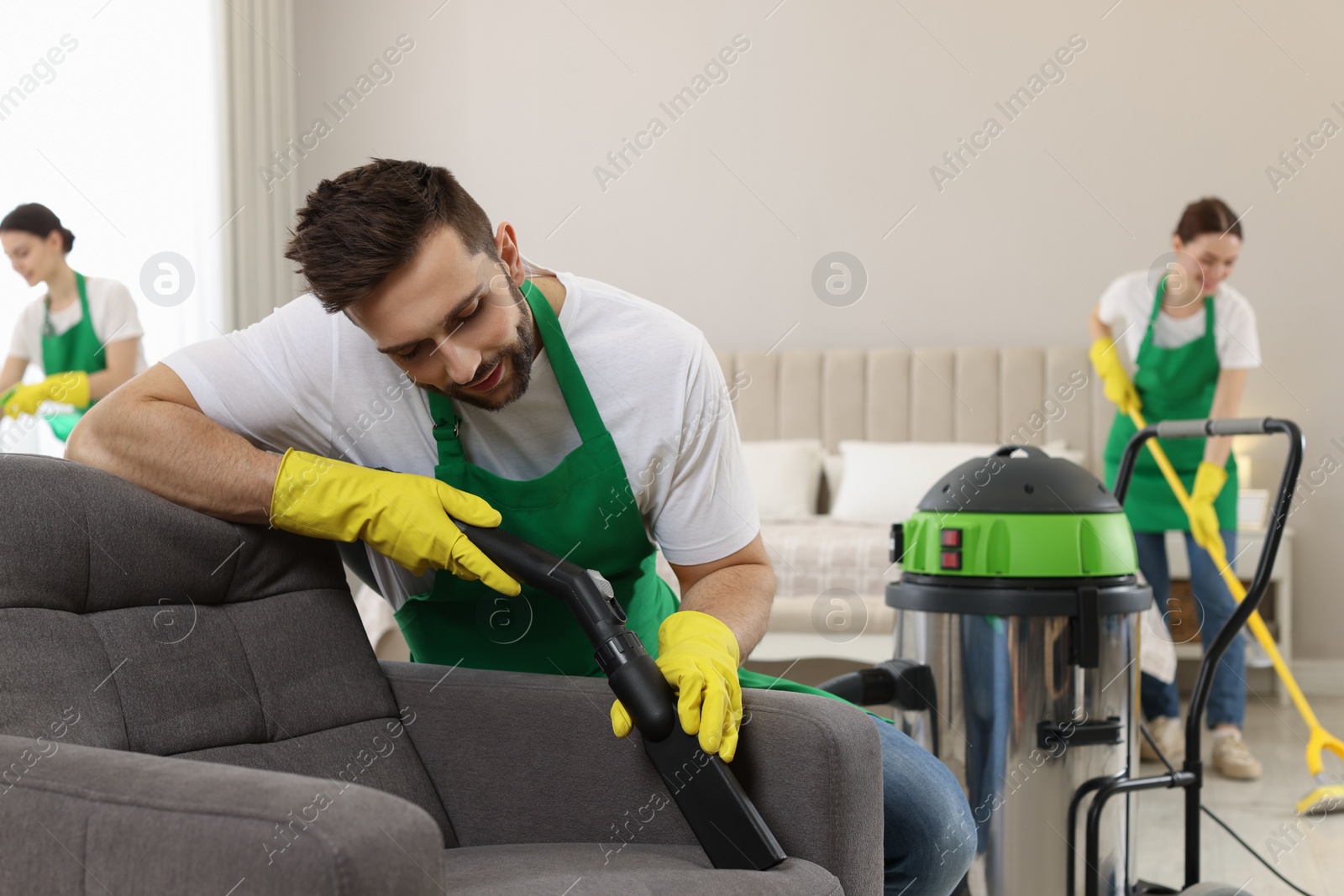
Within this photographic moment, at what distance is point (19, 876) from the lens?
84 cm

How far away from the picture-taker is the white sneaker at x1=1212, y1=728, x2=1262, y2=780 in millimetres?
2887

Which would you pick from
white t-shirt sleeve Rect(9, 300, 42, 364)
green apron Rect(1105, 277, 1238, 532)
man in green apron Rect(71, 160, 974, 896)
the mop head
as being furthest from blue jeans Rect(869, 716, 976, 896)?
white t-shirt sleeve Rect(9, 300, 42, 364)

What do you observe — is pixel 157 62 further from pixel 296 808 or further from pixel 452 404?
pixel 296 808

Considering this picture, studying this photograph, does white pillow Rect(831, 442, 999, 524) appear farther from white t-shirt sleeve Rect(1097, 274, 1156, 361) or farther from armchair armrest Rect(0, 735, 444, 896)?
armchair armrest Rect(0, 735, 444, 896)

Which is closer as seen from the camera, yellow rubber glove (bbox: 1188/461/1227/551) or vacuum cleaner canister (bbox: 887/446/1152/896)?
vacuum cleaner canister (bbox: 887/446/1152/896)

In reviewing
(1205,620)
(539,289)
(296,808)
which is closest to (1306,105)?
(1205,620)

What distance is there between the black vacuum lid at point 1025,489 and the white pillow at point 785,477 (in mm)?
2231

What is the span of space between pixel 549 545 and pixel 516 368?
0.21 metres

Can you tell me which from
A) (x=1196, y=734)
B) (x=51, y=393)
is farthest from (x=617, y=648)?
(x=51, y=393)

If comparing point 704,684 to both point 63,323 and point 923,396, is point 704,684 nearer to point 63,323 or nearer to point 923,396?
point 63,323

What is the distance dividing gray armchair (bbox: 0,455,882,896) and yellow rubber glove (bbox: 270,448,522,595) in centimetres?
9

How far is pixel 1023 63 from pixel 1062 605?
319cm

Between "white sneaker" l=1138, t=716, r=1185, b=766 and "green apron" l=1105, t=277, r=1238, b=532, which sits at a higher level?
"green apron" l=1105, t=277, r=1238, b=532

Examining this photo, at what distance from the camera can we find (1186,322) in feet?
10.7
